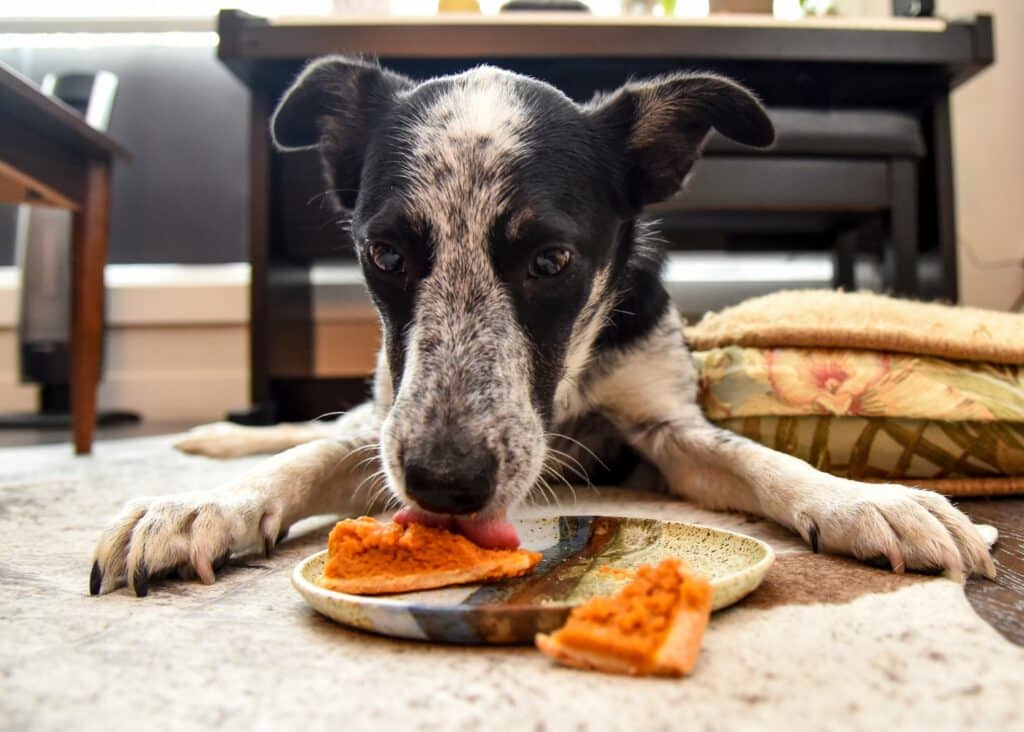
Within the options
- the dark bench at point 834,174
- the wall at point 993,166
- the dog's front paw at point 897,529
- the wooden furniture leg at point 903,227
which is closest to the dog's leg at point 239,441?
the dark bench at point 834,174

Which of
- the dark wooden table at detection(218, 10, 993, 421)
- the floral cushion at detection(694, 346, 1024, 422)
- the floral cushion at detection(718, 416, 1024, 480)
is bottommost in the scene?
the floral cushion at detection(718, 416, 1024, 480)

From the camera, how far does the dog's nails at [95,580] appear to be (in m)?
1.00

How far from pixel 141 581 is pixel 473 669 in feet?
1.67

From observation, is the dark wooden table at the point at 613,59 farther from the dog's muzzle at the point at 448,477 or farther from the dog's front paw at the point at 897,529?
the dog's front paw at the point at 897,529

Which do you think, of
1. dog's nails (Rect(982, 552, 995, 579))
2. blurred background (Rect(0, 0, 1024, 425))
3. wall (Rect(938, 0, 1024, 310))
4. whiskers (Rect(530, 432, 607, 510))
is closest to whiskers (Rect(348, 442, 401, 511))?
whiskers (Rect(530, 432, 607, 510))

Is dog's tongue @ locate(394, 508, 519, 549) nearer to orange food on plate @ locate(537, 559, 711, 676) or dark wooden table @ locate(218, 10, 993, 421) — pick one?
orange food on plate @ locate(537, 559, 711, 676)

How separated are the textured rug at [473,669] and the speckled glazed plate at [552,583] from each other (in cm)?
2

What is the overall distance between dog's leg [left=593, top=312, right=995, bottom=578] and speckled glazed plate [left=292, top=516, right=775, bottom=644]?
199 millimetres

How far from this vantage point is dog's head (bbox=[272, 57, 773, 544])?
1034mm

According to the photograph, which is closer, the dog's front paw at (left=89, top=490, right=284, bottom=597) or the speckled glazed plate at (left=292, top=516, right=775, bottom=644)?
the speckled glazed plate at (left=292, top=516, right=775, bottom=644)

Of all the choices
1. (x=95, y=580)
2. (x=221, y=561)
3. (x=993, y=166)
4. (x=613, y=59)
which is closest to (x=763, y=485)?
(x=221, y=561)

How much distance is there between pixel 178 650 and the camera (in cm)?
78

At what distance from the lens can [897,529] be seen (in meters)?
1.03

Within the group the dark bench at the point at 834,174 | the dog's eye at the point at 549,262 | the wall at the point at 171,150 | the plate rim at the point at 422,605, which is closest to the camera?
the plate rim at the point at 422,605
